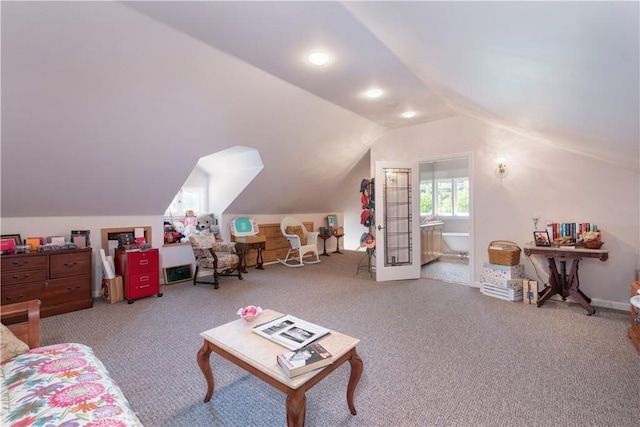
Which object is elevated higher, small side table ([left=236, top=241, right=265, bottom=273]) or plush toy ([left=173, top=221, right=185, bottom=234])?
plush toy ([left=173, top=221, right=185, bottom=234])

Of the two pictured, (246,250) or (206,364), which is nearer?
(206,364)

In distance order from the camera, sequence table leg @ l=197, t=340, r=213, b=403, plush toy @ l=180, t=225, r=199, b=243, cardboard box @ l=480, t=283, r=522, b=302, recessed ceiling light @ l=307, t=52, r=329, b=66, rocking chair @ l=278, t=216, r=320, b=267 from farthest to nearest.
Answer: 1. rocking chair @ l=278, t=216, r=320, b=267
2. plush toy @ l=180, t=225, r=199, b=243
3. cardboard box @ l=480, t=283, r=522, b=302
4. recessed ceiling light @ l=307, t=52, r=329, b=66
5. table leg @ l=197, t=340, r=213, b=403

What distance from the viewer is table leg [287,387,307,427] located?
1.37 metres

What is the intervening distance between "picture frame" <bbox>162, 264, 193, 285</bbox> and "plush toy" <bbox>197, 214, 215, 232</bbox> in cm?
79

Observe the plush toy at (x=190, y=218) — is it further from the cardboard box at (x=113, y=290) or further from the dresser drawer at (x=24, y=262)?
the dresser drawer at (x=24, y=262)

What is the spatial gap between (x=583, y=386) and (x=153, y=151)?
456cm

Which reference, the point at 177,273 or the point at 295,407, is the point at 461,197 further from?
the point at 295,407

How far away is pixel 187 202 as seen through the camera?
5.91 metres

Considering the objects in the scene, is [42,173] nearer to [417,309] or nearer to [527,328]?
[417,309]

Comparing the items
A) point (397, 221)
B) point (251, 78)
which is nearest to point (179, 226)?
point (251, 78)

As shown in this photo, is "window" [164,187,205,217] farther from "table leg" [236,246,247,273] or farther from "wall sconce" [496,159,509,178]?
"wall sconce" [496,159,509,178]

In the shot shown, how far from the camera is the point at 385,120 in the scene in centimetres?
478

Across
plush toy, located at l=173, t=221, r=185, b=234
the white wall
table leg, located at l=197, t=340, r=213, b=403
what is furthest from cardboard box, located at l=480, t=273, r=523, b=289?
plush toy, located at l=173, t=221, r=185, b=234

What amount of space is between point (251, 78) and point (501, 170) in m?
3.60
